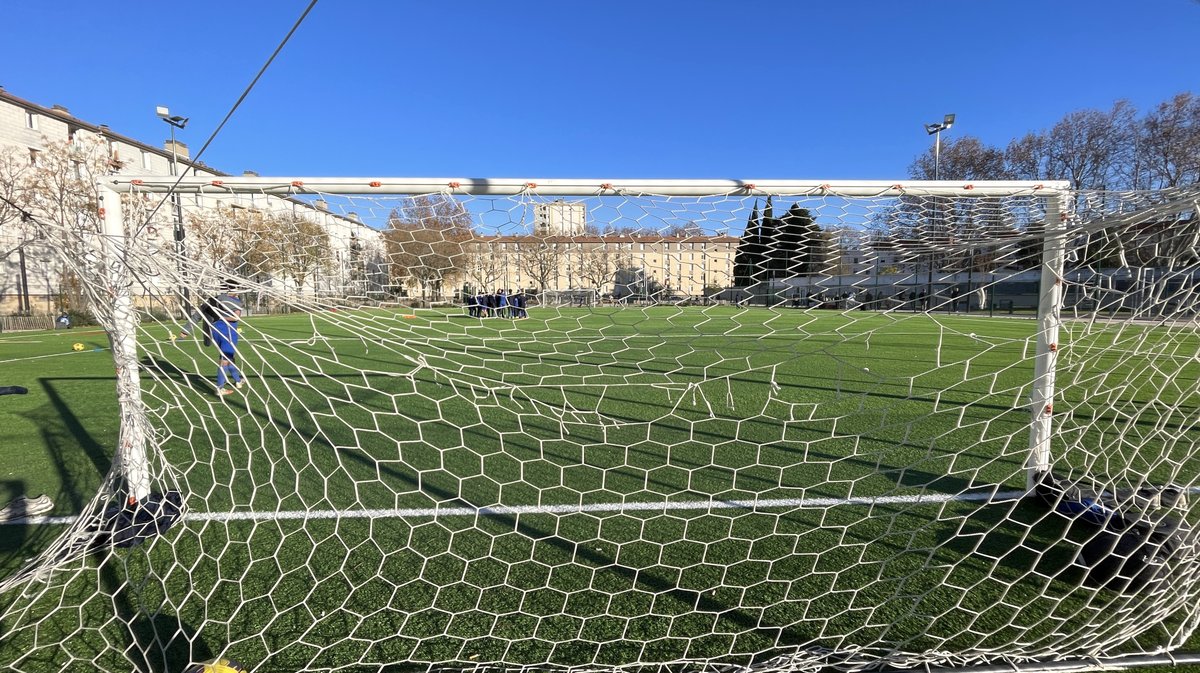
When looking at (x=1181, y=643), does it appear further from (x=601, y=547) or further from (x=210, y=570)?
(x=210, y=570)

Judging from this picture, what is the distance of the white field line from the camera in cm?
282

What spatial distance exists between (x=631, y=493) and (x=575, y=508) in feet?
1.24

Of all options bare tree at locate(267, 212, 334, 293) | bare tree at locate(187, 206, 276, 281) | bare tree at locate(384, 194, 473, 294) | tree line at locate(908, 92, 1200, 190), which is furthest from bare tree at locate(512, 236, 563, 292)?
tree line at locate(908, 92, 1200, 190)

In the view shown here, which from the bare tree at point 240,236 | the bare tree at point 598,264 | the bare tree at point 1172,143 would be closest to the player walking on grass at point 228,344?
the bare tree at point 240,236

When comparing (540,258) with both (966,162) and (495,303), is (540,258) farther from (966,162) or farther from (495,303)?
(966,162)

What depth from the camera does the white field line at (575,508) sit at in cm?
282

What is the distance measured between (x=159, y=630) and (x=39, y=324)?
2608 cm

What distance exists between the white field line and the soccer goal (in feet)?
0.07

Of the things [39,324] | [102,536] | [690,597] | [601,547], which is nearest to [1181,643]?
[690,597]

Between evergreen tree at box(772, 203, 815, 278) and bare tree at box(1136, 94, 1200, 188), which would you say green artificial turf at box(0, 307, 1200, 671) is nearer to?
evergreen tree at box(772, 203, 815, 278)

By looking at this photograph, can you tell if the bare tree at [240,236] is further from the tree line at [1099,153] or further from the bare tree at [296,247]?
the tree line at [1099,153]

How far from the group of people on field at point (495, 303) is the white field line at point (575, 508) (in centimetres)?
199

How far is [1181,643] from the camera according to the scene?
A: 1.79 metres

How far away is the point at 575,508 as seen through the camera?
2939 millimetres
